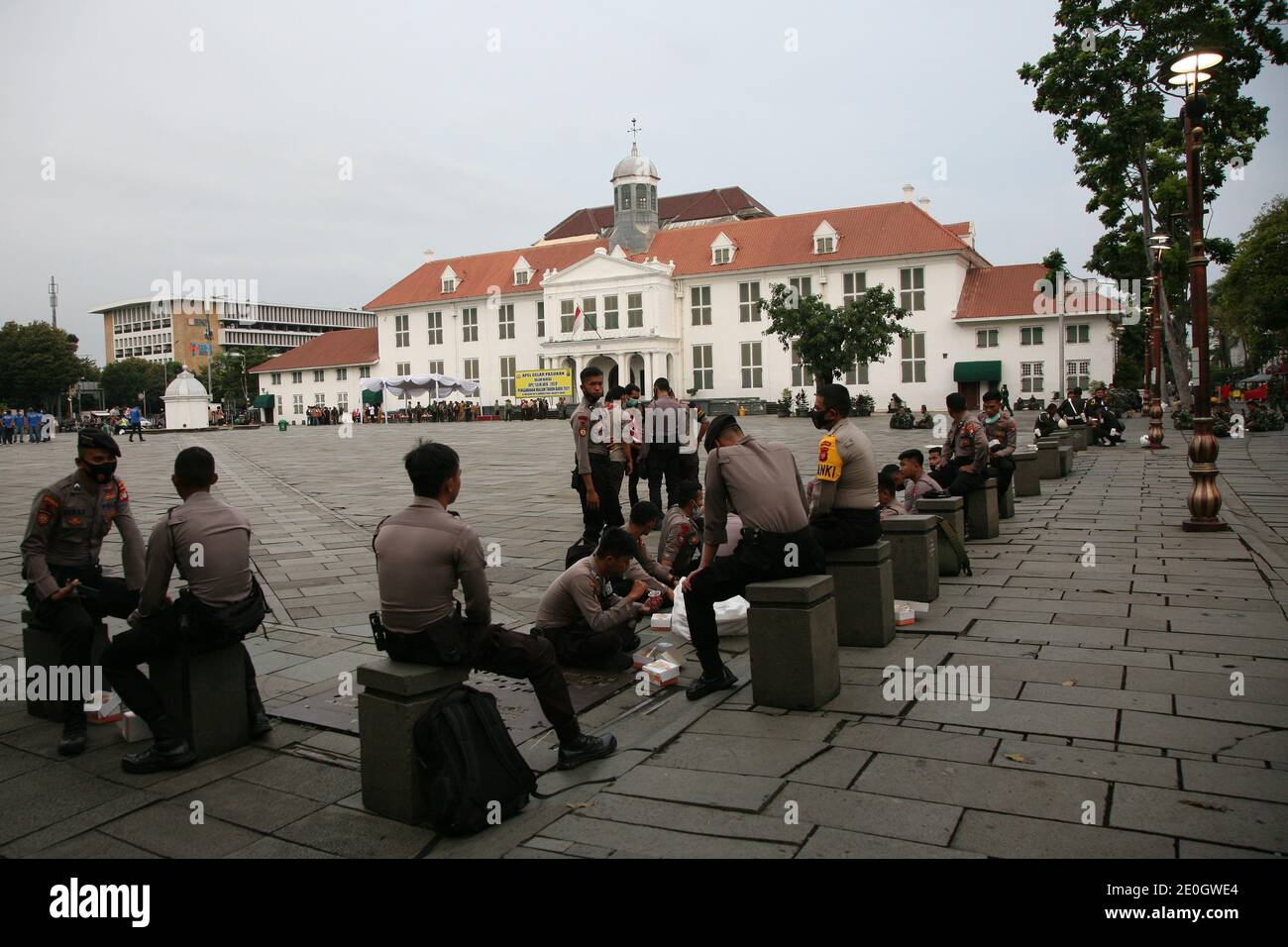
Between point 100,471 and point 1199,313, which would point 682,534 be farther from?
point 1199,313

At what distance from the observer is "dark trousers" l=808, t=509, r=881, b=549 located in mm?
6102

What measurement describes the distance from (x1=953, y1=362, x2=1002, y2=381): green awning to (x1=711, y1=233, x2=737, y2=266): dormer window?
14.8m

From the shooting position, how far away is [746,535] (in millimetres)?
5258

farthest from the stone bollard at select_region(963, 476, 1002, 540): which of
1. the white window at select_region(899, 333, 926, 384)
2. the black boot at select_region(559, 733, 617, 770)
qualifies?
the white window at select_region(899, 333, 926, 384)

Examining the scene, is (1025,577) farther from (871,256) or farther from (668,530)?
(871,256)

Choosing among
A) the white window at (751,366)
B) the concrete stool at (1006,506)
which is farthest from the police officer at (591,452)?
the white window at (751,366)

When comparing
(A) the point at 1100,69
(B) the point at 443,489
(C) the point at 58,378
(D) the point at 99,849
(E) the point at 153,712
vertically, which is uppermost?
(A) the point at 1100,69

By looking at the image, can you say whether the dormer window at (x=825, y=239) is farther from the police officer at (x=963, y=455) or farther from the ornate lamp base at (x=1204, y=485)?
the police officer at (x=963, y=455)

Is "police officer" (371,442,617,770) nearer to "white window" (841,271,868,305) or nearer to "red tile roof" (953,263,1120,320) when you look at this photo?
"red tile roof" (953,263,1120,320)

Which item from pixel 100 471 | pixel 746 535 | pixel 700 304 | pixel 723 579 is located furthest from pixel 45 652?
pixel 700 304
